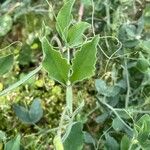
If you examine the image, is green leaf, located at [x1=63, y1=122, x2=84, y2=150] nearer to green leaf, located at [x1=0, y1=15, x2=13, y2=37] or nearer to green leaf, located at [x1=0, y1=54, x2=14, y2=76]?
green leaf, located at [x1=0, y1=54, x2=14, y2=76]

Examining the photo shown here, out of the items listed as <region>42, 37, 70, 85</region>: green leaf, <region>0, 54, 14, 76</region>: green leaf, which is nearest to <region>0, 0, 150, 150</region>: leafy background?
<region>0, 54, 14, 76</region>: green leaf

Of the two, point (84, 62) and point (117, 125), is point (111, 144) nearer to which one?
point (117, 125)

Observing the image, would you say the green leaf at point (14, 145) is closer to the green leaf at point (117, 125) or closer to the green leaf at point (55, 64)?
the green leaf at point (55, 64)

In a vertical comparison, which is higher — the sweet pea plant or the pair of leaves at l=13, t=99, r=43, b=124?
the sweet pea plant

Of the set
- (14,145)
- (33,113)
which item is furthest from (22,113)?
(14,145)

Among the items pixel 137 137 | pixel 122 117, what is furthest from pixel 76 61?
pixel 122 117

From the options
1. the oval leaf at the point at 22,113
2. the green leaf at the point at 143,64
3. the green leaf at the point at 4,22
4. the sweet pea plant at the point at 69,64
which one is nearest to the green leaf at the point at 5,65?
the sweet pea plant at the point at 69,64
